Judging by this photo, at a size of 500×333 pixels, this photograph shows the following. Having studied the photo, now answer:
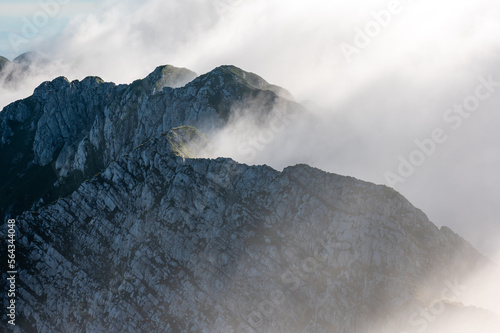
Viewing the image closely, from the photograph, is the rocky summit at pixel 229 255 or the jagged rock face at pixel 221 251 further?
the jagged rock face at pixel 221 251

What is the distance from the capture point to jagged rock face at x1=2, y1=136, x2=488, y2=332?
97.2 m

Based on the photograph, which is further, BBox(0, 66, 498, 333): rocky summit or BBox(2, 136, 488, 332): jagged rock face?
BBox(2, 136, 488, 332): jagged rock face

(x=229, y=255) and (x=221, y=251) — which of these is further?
(x=221, y=251)

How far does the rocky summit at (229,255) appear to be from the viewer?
95.7 metres

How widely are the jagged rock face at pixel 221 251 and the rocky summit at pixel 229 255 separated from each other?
0.27 metres

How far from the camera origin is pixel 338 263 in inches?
3903

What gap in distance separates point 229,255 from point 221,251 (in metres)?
2.37

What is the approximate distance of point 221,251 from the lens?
107 metres

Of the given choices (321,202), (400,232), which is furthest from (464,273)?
(321,202)

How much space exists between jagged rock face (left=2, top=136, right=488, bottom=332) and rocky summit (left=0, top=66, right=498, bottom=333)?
27 centimetres

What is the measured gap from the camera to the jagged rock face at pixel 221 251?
319ft

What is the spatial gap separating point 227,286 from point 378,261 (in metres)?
36.5

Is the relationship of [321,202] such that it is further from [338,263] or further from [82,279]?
[82,279]

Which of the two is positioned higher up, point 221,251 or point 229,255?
point 221,251
